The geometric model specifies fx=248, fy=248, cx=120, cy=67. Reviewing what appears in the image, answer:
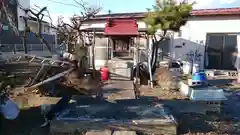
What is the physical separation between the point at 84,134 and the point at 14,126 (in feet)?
5.30

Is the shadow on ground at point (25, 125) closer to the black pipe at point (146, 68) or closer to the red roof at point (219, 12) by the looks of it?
the black pipe at point (146, 68)

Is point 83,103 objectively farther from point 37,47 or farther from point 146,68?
point 37,47

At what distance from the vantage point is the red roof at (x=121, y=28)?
1090cm

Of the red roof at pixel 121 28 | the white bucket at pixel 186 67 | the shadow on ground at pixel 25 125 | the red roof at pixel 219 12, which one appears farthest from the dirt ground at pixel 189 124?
the red roof at pixel 219 12

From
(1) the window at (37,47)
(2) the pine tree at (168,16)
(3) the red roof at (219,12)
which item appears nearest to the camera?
(2) the pine tree at (168,16)

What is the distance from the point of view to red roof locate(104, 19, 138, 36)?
429 inches

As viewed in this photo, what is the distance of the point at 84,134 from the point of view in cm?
452

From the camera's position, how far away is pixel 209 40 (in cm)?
1364

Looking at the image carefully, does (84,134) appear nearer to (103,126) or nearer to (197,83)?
(103,126)

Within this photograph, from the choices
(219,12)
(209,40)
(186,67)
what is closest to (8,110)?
(186,67)

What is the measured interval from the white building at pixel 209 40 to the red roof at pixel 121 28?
1376 mm

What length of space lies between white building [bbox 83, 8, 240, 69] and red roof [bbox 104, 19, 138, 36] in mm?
1376

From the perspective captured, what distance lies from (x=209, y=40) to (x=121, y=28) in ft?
17.7

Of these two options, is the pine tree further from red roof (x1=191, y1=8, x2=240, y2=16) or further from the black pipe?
red roof (x1=191, y1=8, x2=240, y2=16)
